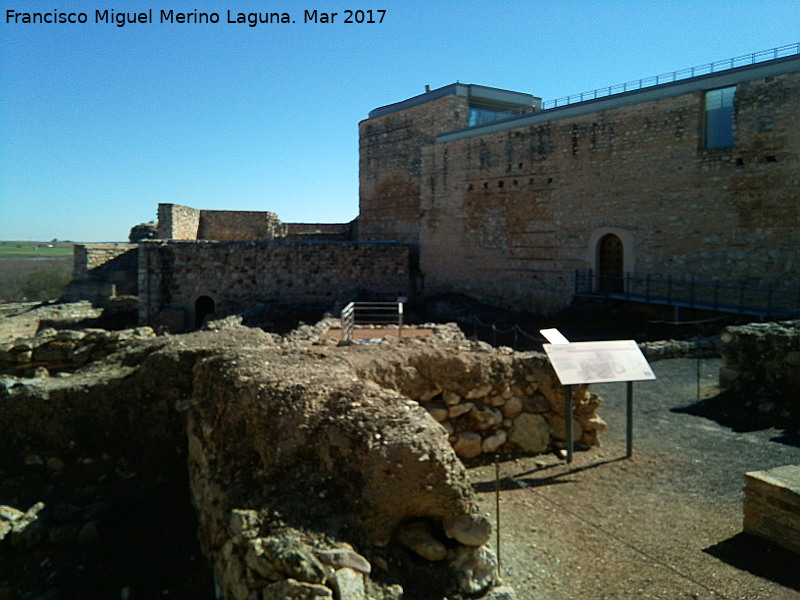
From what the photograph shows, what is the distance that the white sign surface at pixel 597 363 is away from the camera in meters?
5.86

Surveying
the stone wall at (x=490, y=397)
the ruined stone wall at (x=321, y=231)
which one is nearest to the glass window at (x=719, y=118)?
the stone wall at (x=490, y=397)

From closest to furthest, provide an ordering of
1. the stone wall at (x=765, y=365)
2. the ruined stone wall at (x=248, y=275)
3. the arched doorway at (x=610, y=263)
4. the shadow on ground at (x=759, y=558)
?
the shadow on ground at (x=759, y=558) → the stone wall at (x=765, y=365) → the arched doorway at (x=610, y=263) → the ruined stone wall at (x=248, y=275)

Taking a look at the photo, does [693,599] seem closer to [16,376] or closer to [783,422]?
[783,422]

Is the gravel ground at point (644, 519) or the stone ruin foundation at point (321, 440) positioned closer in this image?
the stone ruin foundation at point (321, 440)

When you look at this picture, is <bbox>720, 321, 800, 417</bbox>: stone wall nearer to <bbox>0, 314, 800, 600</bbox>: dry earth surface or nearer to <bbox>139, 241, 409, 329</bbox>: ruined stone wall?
<bbox>0, 314, 800, 600</bbox>: dry earth surface

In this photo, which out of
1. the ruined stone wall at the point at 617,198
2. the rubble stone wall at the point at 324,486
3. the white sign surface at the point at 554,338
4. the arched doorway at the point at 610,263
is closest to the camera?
the rubble stone wall at the point at 324,486

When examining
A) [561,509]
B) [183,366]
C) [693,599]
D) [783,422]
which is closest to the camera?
[693,599]

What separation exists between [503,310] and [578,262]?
3024 mm

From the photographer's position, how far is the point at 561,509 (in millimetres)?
4953

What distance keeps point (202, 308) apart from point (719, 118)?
52.8ft

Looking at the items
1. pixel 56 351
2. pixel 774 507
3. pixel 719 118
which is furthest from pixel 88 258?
pixel 774 507

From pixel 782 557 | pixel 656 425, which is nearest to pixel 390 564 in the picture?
pixel 782 557

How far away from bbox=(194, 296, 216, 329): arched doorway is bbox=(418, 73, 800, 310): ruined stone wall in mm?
7948

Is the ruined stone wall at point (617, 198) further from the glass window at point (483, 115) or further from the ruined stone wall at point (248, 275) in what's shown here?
the glass window at point (483, 115)
